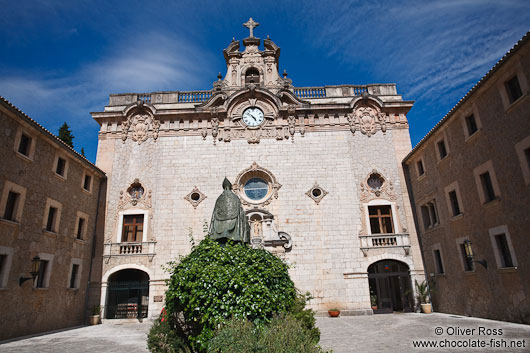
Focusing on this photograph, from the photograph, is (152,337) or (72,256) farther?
Answer: (72,256)

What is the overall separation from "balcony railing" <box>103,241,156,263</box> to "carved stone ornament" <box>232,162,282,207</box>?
561 cm

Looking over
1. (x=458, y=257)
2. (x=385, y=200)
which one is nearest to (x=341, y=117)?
(x=385, y=200)

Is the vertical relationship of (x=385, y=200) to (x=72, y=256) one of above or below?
above

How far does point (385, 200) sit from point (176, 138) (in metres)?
13.2

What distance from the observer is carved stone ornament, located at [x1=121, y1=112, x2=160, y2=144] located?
67.9 feet

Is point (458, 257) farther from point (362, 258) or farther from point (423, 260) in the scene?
point (362, 258)

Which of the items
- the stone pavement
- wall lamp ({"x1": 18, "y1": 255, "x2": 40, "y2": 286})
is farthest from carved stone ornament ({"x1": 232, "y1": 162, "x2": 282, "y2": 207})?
wall lamp ({"x1": 18, "y1": 255, "x2": 40, "y2": 286})

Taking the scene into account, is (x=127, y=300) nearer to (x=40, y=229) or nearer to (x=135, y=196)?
(x=135, y=196)

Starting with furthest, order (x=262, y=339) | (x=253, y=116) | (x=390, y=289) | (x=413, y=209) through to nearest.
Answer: (x=390, y=289) < (x=253, y=116) < (x=413, y=209) < (x=262, y=339)

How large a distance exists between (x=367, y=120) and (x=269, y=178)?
7.32 meters

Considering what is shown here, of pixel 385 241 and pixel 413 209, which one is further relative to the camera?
pixel 413 209

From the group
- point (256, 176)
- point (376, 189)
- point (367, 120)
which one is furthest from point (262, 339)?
point (367, 120)

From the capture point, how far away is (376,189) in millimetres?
19375

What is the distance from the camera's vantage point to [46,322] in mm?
14172
